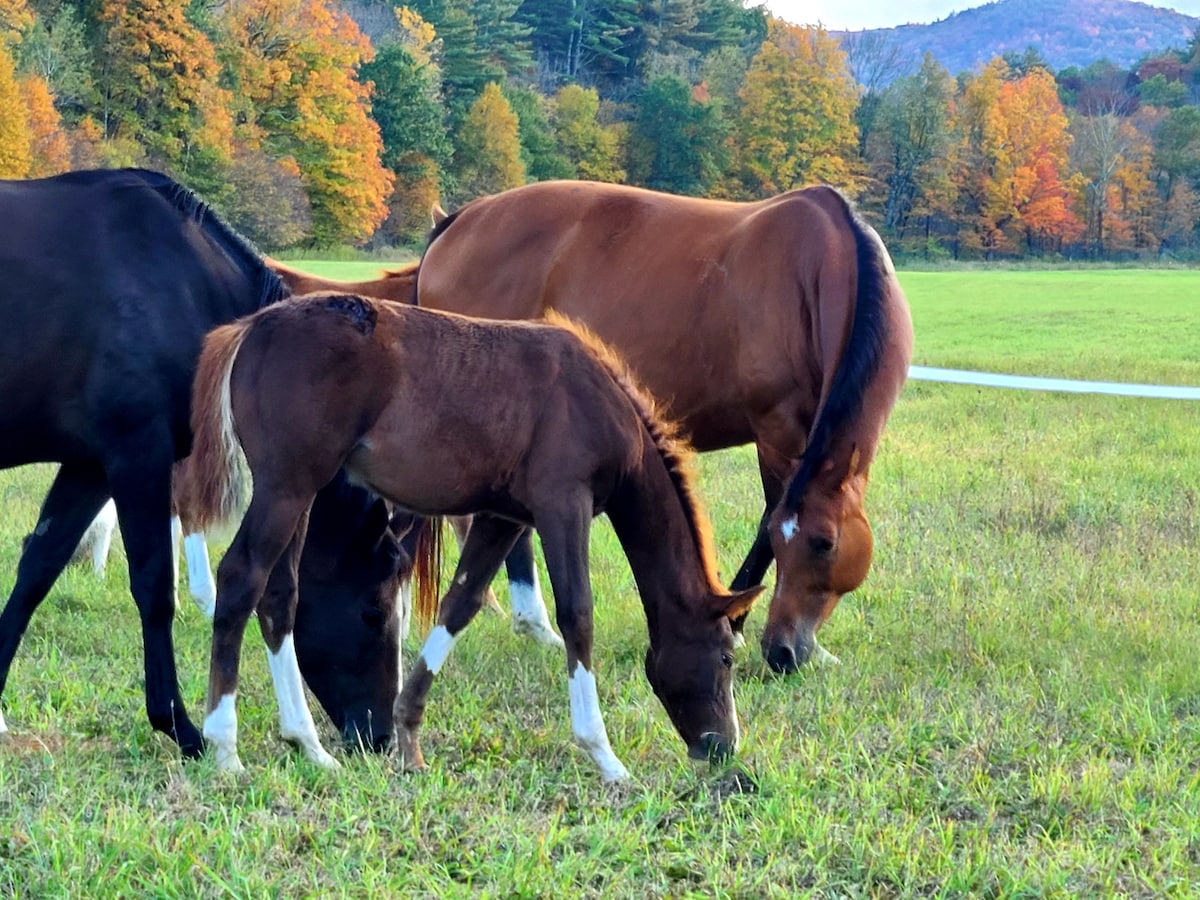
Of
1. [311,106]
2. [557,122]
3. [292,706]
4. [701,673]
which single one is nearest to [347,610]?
[292,706]

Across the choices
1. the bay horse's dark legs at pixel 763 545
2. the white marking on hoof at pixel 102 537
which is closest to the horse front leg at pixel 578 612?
the bay horse's dark legs at pixel 763 545

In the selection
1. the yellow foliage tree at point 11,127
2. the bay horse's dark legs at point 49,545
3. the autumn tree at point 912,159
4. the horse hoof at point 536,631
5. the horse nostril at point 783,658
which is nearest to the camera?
the bay horse's dark legs at point 49,545

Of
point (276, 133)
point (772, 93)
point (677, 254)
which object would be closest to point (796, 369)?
point (677, 254)

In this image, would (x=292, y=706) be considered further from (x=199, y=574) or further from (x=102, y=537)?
(x=102, y=537)

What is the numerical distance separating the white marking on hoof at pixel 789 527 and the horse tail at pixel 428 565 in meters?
1.42

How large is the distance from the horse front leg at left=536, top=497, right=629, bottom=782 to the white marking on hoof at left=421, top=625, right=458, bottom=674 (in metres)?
0.48

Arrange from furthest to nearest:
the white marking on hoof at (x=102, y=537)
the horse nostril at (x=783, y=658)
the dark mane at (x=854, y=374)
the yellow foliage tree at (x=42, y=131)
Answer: the yellow foliage tree at (x=42, y=131)
the white marking on hoof at (x=102, y=537)
the horse nostril at (x=783, y=658)
the dark mane at (x=854, y=374)

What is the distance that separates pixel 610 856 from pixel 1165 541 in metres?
4.56

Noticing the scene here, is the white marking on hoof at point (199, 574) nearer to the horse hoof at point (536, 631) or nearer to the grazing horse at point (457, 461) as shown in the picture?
the horse hoof at point (536, 631)

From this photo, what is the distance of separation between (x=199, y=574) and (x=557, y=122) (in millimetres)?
52189

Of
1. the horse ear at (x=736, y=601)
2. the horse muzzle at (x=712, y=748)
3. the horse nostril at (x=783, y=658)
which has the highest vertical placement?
the horse ear at (x=736, y=601)

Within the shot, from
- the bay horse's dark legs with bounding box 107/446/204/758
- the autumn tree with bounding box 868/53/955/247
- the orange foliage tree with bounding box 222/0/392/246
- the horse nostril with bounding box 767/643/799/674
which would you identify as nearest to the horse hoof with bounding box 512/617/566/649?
the horse nostril with bounding box 767/643/799/674

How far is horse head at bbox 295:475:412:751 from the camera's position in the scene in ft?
12.7

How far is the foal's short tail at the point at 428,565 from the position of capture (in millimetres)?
4820
